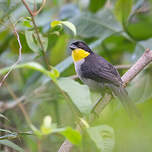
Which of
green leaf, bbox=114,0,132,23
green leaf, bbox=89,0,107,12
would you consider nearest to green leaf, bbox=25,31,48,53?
green leaf, bbox=114,0,132,23

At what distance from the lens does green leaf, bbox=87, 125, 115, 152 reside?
1124mm

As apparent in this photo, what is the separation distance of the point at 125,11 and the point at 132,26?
1.19 ft

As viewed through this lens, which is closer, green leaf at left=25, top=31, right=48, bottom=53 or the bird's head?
green leaf at left=25, top=31, right=48, bottom=53

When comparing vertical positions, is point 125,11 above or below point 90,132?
above

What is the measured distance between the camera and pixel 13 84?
4.71m

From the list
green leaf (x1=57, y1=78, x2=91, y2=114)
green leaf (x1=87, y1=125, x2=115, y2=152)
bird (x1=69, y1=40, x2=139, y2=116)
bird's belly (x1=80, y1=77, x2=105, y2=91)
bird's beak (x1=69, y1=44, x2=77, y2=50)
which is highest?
green leaf (x1=57, y1=78, x2=91, y2=114)

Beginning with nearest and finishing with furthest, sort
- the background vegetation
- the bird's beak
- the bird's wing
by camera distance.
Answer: the background vegetation, the bird's wing, the bird's beak

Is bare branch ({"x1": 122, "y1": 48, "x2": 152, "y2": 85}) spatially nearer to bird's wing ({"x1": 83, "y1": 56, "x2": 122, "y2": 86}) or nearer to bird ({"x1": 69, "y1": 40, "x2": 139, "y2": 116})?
bird ({"x1": 69, "y1": 40, "x2": 139, "y2": 116})

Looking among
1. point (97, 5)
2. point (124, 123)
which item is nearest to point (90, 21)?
point (97, 5)

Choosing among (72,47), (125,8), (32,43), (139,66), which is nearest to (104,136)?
(32,43)

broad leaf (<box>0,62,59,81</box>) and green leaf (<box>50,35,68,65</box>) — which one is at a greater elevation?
broad leaf (<box>0,62,59,81</box>)

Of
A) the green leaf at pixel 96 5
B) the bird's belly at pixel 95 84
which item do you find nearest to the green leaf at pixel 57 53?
the green leaf at pixel 96 5

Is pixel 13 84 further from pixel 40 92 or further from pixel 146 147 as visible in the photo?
pixel 146 147

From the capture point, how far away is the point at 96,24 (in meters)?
4.04
